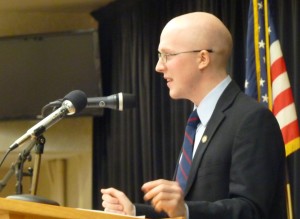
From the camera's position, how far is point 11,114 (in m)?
6.29

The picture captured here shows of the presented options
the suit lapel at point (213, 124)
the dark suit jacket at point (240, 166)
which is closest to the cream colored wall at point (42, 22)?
the suit lapel at point (213, 124)

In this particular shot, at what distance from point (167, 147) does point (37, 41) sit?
1.35 metres

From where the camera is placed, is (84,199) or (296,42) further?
(84,199)

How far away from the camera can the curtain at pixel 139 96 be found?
570 centimetres

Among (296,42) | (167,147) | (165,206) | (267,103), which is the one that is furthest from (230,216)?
(167,147)

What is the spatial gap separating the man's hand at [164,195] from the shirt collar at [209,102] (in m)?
0.59

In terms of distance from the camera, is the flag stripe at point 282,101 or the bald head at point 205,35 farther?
the flag stripe at point 282,101

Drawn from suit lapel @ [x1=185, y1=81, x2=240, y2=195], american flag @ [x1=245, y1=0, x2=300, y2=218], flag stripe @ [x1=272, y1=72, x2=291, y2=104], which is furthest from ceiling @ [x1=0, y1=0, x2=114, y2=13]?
suit lapel @ [x1=185, y1=81, x2=240, y2=195]

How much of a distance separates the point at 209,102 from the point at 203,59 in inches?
6.0

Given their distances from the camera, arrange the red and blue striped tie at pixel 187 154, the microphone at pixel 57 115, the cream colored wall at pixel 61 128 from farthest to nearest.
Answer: the cream colored wall at pixel 61 128 < the red and blue striped tie at pixel 187 154 < the microphone at pixel 57 115

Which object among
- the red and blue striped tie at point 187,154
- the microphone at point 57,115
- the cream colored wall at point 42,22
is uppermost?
the cream colored wall at point 42,22

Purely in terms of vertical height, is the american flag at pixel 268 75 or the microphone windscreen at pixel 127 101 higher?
the american flag at pixel 268 75

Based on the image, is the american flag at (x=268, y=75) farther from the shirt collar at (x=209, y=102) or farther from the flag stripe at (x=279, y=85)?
the shirt collar at (x=209, y=102)

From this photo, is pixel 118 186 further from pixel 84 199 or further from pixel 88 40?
pixel 88 40
